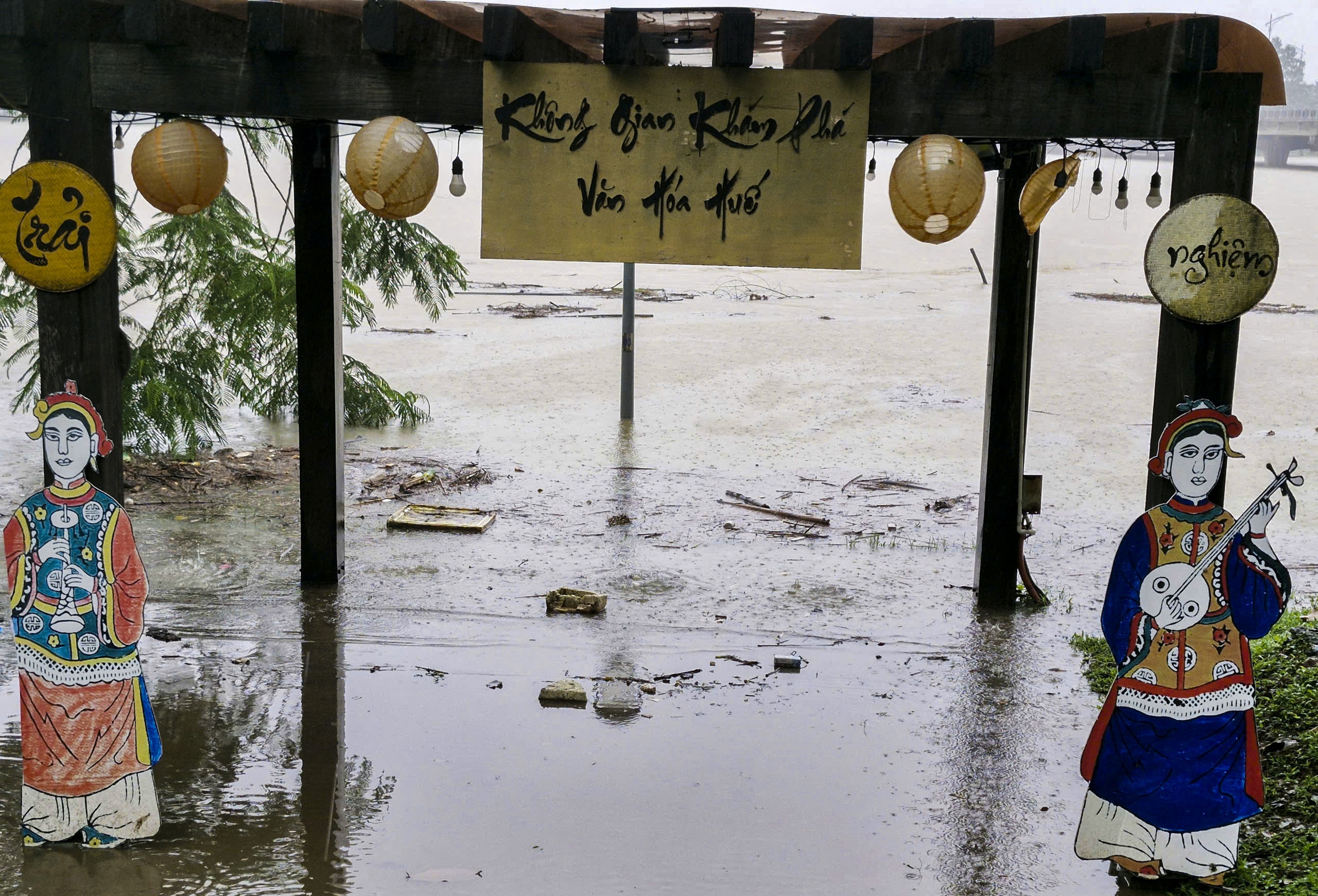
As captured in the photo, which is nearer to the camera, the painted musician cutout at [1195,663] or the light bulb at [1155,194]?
the painted musician cutout at [1195,663]

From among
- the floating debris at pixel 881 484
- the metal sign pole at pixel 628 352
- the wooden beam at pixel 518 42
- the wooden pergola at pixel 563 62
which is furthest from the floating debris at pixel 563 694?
the metal sign pole at pixel 628 352

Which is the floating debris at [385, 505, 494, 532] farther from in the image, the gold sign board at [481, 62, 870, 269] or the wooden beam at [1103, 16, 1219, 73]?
the wooden beam at [1103, 16, 1219, 73]

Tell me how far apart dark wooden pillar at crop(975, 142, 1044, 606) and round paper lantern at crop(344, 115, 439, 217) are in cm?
406

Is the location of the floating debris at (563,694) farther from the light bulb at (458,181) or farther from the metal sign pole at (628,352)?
the metal sign pole at (628,352)

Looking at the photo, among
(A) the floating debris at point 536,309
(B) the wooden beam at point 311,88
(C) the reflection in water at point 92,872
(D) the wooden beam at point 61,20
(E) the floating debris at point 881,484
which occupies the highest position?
(D) the wooden beam at point 61,20

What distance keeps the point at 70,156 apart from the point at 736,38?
2.71 meters

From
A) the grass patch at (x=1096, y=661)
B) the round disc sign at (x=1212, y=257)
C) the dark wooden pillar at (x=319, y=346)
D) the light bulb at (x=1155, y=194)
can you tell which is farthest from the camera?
the dark wooden pillar at (x=319, y=346)

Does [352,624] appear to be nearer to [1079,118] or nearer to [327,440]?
[327,440]

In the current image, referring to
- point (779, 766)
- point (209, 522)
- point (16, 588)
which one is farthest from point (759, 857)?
point (209, 522)

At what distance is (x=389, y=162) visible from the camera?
5.05 meters

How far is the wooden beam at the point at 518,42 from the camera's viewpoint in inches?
198

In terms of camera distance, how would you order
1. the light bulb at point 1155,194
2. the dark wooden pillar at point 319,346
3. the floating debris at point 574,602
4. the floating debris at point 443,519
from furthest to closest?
the floating debris at point 443,519 < the floating debris at point 574,602 < the dark wooden pillar at point 319,346 < the light bulb at point 1155,194

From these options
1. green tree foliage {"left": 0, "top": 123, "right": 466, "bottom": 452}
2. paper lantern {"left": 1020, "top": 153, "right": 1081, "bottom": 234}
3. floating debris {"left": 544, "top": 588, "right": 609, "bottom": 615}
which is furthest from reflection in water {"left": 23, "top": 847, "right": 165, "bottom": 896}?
green tree foliage {"left": 0, "top": 123, "right": 466, "bottom": 452}

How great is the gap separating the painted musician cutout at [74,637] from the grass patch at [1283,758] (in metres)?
4.18
